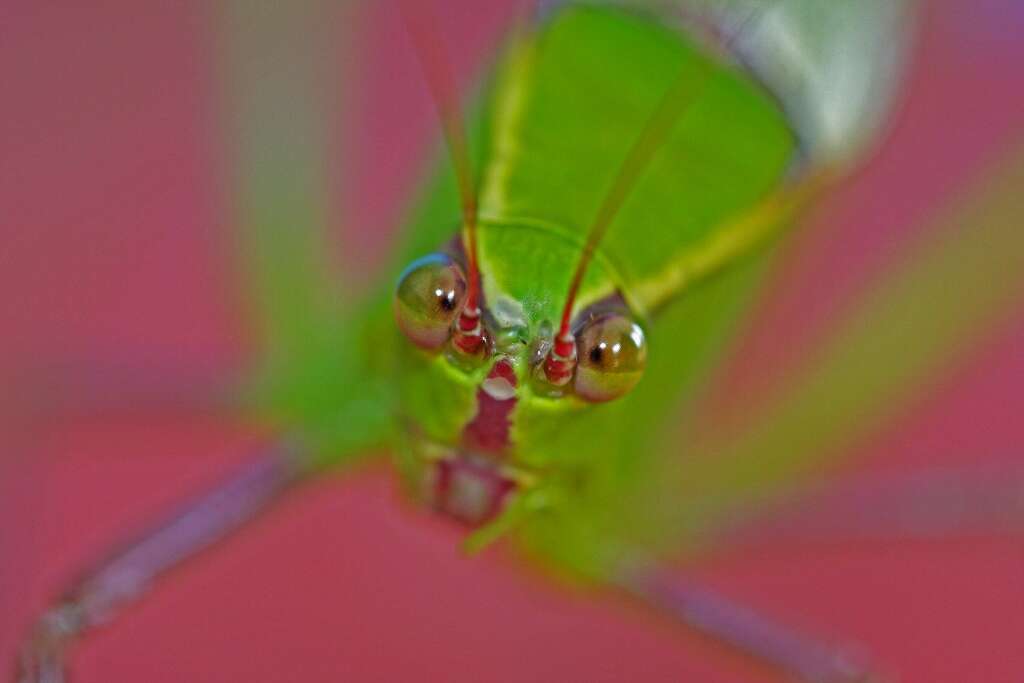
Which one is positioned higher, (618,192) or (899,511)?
(899,511)

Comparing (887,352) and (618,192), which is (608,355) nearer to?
(618,192)

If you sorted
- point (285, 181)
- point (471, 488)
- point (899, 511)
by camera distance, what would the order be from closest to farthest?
1. point (471, 488)
2. point (899, 511)
3. point (285, 181)

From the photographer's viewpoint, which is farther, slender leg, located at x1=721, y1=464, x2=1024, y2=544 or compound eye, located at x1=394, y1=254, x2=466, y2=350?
slender leg, located at x1=721, y1=464, x2=1024, y2=544

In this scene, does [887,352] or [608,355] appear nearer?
[608,355]

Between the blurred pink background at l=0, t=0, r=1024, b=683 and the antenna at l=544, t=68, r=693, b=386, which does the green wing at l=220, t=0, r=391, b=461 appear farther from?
the antenna at l=544, t=68, r=693, b=386

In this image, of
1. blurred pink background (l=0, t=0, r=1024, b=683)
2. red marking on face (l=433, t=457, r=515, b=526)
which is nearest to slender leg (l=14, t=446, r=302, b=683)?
blurred pink background (l=0, t=0, r=1024, b=683)

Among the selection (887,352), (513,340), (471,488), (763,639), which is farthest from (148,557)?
(887,352)

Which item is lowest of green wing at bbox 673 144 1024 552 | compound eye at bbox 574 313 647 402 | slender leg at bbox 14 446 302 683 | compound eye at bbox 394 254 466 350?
slender leg at bbox 14 446 302 683
